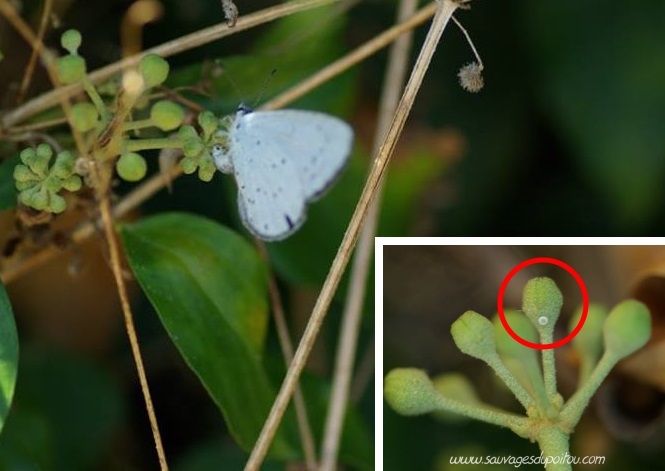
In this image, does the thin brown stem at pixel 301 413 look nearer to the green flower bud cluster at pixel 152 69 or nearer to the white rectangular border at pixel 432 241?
the white rectangular border at pixel 432 241

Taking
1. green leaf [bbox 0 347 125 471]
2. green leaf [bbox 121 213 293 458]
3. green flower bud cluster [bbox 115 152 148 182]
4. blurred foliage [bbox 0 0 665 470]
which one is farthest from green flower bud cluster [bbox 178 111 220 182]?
green leaf [bbox 0 347 125 471]

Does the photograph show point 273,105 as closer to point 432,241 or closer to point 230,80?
point 230,80

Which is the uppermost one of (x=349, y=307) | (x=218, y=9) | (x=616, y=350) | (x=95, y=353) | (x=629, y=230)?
(x=218, y=9)

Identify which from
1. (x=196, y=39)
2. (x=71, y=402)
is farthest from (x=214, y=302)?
(x=71, y=402)

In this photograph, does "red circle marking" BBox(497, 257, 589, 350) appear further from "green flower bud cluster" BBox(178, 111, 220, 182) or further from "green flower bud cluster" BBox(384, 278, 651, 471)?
"green flower bud cluster" BBox(178, 111, 220, 182)

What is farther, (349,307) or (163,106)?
(349,307)

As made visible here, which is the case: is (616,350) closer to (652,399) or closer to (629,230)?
(652,399)

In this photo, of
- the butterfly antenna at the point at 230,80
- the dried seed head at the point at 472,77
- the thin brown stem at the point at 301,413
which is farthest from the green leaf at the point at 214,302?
the dried seed head at the point at 472,77

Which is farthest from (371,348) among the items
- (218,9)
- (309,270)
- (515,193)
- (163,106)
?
(163,106)
